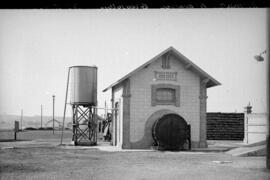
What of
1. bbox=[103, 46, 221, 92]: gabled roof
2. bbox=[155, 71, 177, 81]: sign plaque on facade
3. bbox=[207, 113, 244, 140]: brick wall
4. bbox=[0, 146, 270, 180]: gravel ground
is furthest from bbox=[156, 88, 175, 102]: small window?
bbox=[207, 113, 244, 140]: brick wall

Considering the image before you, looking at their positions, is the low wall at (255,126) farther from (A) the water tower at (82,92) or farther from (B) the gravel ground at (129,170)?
(B) the gravel ground at (129,170)

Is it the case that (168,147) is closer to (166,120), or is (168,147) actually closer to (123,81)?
(166,120)

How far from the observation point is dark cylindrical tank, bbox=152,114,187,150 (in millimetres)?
20484

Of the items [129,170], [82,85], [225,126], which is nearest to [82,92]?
[82,85]

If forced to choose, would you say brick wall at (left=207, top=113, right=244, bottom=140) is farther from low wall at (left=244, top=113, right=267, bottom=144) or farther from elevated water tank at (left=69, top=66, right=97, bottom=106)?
elevated water tank at (left=69, top=66, right=97, bottom=106)

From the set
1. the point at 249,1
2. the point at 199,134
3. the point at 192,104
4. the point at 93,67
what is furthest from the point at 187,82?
the point at 249,1

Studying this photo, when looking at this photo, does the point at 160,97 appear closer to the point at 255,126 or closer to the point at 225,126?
the point at 255,126

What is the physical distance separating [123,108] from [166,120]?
221cm

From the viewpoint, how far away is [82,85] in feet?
81.1

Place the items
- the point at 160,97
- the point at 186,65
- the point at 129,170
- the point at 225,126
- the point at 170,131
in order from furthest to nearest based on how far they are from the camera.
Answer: the point at 225,126 < the point at 186,65 < the point at 160,97 < the point at 170,131 < the point at 129,170

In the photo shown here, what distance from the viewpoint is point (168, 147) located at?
20.5m

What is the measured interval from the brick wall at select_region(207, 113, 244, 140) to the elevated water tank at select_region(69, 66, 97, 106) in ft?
31.9

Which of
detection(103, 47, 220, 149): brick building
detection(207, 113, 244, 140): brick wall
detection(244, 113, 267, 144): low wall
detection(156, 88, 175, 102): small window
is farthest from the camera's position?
detection(207, 113, 244, 140): brick wall

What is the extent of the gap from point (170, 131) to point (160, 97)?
208cm
